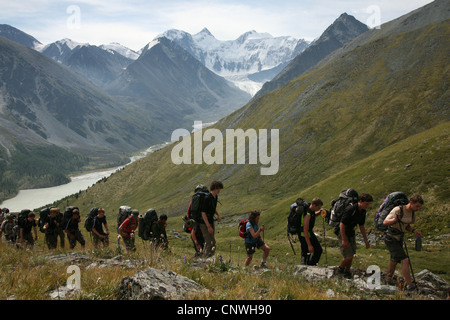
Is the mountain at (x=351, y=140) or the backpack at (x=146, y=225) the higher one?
the mountain at (x=351, y=140)

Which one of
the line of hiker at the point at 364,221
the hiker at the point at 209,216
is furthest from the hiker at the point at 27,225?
the line of hiker at the point at 364,221

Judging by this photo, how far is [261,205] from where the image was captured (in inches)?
2247

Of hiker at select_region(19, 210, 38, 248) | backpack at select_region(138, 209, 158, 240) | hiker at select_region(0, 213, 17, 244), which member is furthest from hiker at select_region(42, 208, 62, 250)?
backpack at select_region(138, 209, 158, 240)

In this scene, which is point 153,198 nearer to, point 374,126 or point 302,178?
point 302,178

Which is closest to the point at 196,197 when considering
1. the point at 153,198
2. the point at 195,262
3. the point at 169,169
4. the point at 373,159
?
the point at 195,262

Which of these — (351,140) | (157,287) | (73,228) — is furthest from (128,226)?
(351,140)

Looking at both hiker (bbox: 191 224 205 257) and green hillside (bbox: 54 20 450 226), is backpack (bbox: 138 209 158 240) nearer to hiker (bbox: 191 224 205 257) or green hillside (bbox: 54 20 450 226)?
hiker (bbox: 191 224 205 257)

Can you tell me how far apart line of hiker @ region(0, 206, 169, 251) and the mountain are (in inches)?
846

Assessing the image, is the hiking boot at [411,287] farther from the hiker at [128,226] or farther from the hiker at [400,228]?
the hiker at [128,226]

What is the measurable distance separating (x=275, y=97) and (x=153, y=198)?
187ft

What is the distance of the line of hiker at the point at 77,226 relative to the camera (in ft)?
49.0

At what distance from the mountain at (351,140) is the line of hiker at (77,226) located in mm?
21490

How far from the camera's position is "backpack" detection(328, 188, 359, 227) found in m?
10.6
